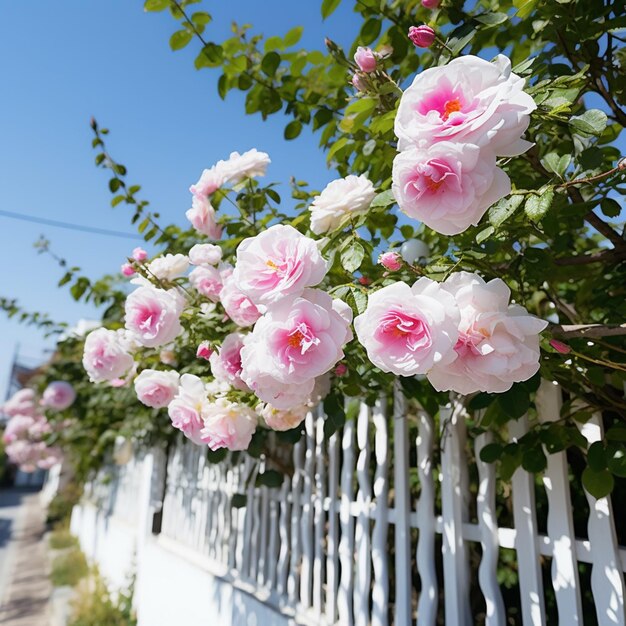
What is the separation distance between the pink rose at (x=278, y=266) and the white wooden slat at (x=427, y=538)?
3.05 ft

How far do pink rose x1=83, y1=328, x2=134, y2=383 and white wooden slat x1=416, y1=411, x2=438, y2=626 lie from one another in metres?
0.94

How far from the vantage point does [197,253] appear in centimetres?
128

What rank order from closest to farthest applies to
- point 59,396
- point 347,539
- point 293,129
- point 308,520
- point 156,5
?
point 156,5
point 293,129
point 347,539
point 308,520
point 59,396

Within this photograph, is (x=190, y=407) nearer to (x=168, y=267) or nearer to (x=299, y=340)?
(x=168, y=267)

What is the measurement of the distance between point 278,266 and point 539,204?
0.43 metres

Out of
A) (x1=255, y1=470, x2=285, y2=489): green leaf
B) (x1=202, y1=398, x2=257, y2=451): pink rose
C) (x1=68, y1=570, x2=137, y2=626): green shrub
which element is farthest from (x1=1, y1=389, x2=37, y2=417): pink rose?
(x1=202, y1=398, x2=257, y2=451): pink rose

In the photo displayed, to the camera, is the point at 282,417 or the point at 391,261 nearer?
the point at 391,261

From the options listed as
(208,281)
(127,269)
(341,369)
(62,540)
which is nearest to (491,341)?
(341,369)

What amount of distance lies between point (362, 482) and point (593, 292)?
1.00 metres

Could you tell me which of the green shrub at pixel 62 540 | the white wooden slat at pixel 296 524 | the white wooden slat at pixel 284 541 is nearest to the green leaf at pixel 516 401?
the white wooden slat at pixel 296 524

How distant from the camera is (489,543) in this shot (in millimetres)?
1316

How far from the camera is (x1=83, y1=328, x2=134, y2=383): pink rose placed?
52.2 inches

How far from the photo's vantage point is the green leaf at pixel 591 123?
0.82 m

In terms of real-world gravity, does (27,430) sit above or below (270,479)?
above
